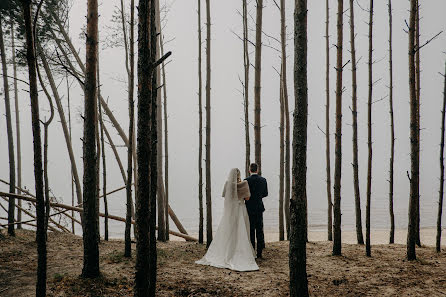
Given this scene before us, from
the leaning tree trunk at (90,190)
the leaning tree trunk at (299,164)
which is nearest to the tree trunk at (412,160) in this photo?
the leaning tree trunk at (299,164)

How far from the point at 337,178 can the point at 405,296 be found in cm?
A: 333

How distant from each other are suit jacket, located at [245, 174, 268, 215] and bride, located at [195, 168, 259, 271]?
13 cm

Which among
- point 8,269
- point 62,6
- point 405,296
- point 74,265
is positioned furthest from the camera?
point 62,6

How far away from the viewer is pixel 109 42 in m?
13.2

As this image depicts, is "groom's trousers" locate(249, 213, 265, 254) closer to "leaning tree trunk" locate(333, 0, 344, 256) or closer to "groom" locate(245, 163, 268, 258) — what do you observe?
"groom" locate(245, 163, 268, 258)

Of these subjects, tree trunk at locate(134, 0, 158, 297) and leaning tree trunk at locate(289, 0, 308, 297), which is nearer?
tree trunk at locate(134, 0, 158, 297)

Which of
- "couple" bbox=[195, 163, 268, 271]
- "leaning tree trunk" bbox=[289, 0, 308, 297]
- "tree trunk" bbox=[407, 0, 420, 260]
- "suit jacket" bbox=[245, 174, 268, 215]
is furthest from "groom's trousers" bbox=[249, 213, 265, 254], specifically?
"tree trunk" bbox=[407, 0, 420, 260]

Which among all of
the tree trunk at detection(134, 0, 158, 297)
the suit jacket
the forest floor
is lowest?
the forest floor

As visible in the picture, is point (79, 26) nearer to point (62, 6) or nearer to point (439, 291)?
point (62, 6)

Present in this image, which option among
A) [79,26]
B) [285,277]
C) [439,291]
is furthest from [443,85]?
[79,26]

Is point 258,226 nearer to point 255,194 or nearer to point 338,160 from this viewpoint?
point 255,194

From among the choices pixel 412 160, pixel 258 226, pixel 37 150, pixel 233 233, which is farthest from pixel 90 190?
pixel 412 160

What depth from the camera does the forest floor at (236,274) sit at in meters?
5.71

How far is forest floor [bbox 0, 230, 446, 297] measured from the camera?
5.71 m
